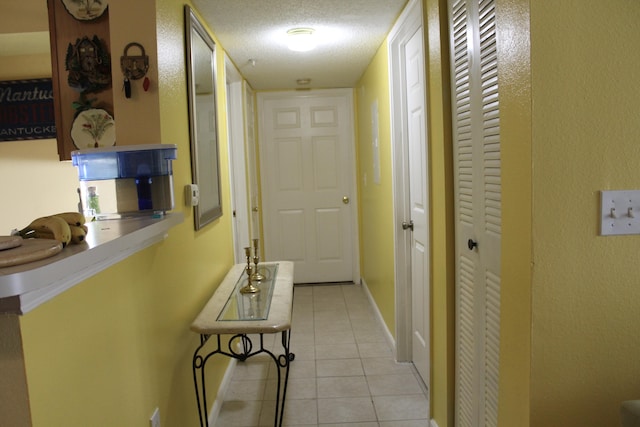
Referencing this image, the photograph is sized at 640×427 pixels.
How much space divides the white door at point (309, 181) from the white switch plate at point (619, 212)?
3740 millimetres

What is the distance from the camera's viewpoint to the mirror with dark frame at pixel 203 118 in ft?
6.86

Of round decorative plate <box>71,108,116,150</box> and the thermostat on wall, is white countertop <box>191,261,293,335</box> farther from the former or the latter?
round decorative plate <box>71,108,116,150</box>

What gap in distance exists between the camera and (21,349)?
2.91 ft

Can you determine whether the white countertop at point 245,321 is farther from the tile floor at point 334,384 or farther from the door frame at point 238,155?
the door frame at point 238,155

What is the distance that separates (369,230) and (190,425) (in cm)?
258

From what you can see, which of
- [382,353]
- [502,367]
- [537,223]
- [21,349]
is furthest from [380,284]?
[21,349]

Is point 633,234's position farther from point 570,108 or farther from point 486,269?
point 486,269

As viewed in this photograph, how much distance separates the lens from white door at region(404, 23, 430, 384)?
245cm

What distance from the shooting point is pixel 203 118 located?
92.0 inches

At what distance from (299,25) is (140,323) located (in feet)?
6.23

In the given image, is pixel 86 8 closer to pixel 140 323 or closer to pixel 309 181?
pixel 140 323

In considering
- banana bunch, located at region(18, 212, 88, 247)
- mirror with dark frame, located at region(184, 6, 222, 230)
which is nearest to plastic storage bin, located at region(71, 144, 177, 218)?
mirror with dark frame, located at region(184, 6, 222, 230)

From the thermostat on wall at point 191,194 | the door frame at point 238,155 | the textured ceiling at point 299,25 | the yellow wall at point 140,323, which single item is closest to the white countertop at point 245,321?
the yellow wall at point 140,323

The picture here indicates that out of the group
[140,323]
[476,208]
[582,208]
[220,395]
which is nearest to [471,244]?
[476,208]
